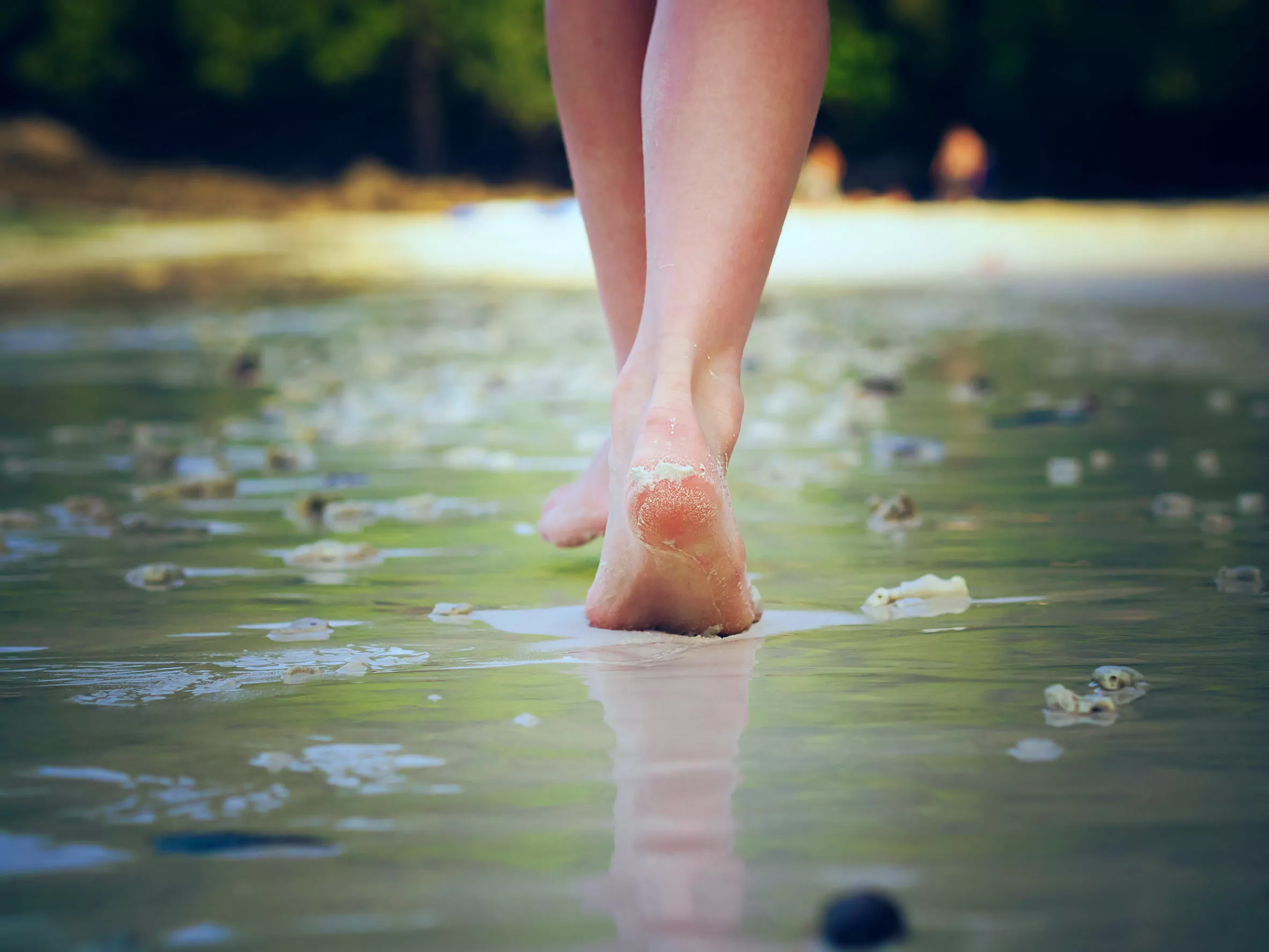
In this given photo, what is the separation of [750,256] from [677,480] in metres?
0.28

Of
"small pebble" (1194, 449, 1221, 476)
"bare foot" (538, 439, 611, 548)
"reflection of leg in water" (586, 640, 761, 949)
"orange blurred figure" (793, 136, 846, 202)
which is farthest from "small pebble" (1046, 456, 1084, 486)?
"orange blurred figure" (793, 136, 846, 202)

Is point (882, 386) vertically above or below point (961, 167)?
below

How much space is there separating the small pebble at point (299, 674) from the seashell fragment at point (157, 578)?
0.48 m

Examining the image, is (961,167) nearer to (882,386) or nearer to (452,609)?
(882,386)

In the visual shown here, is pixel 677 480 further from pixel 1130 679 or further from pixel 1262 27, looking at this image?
pixel 1262 27

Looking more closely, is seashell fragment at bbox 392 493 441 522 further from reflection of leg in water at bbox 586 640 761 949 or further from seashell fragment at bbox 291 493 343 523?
reflection of leg in water at bbox 586 640 761 949

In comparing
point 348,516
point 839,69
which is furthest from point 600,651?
point 839,69

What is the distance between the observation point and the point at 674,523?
1.60m

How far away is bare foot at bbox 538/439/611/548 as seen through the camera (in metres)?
2.06

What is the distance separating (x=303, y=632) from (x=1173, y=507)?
1262 millimetres

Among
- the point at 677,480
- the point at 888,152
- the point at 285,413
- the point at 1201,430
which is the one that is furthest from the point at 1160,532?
the point at 888,152

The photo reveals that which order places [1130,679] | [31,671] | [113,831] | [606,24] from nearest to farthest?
[113,831], [1130,679], [31,671], [606,24]

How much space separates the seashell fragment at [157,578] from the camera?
77.4 inches

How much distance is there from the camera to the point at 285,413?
3877mm
